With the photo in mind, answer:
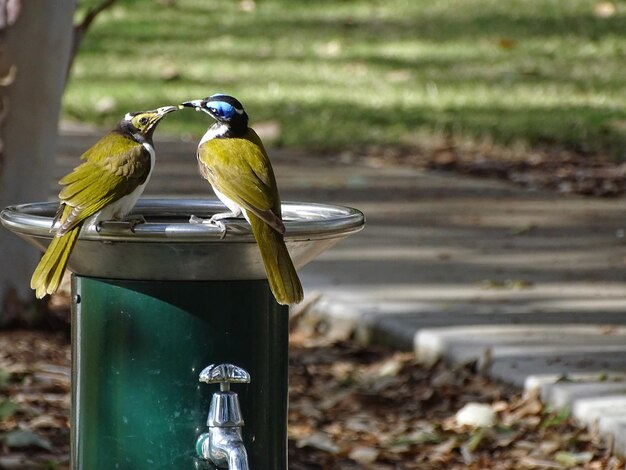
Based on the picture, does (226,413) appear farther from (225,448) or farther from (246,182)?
(246,182)

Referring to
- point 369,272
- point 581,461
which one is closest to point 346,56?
point 369,272

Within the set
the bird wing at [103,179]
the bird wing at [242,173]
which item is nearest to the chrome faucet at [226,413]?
the bird wing at [242,173]

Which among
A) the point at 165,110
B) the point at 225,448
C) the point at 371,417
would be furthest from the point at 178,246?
the point at 371,417

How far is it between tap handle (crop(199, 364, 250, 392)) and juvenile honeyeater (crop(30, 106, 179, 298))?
0.39m

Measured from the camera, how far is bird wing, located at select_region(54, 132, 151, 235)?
10.00 ft

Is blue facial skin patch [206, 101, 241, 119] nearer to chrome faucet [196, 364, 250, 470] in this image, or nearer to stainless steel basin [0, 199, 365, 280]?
stainless steel basin [0, 199, 365, 280]

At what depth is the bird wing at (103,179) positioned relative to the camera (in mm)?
3047

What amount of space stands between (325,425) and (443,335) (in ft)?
2.39

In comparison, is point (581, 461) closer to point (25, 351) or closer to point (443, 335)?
point (443, 335)

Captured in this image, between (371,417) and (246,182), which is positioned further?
(371,417)

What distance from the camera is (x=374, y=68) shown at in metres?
12.2

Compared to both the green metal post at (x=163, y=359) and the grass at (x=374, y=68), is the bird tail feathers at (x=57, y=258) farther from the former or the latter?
the grass at (x=374, y=68)

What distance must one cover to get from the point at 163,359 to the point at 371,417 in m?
2.24

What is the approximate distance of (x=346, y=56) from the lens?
12781 mm
